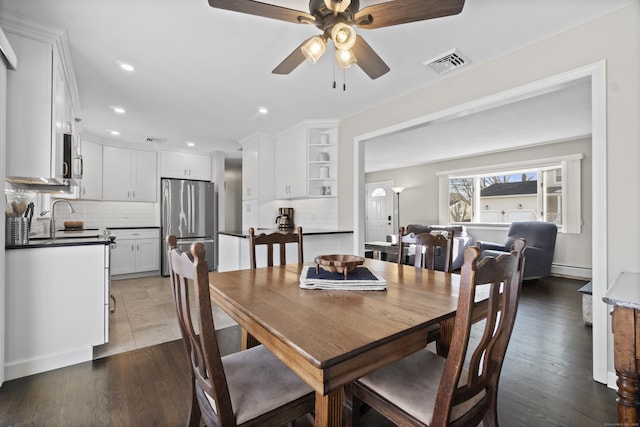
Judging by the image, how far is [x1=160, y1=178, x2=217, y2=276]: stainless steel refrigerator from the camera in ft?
17.5

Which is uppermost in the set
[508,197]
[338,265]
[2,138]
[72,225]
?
[2,138]

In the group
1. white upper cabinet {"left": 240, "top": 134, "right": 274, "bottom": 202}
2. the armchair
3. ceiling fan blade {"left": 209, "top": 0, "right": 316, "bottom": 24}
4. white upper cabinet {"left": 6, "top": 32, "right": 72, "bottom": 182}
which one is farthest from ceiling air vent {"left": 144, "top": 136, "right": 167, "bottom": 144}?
the armchair

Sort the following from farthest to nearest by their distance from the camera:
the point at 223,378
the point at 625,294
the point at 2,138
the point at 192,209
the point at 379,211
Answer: the point at 379,211 → the point at 192,209 → the point at 2,138 → the point at 625,294 → the point at 223,378

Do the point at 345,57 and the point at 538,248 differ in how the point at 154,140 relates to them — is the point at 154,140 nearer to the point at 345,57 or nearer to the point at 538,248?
the point at 345,57

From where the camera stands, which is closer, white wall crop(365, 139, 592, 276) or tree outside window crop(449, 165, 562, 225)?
A: white wall crop(365, 139, 592, 276)

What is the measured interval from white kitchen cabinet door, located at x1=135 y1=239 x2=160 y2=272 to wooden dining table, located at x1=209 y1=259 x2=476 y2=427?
4.47 m

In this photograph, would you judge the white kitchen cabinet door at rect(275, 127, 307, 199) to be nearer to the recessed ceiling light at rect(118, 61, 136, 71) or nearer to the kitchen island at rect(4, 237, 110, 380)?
the recessed ceiling light at rect(118, 61, 136, 71)

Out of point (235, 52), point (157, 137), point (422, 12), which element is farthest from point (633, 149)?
point (157, 137)

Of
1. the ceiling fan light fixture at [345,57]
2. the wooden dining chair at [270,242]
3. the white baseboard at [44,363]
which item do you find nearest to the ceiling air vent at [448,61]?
the ceiling fan light fixture at [345,57]

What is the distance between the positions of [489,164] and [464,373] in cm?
602

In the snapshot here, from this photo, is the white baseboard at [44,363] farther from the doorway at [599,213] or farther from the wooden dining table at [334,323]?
the doorway at [599,213]

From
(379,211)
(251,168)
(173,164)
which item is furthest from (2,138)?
(379,211)

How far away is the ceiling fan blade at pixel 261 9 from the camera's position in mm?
1427

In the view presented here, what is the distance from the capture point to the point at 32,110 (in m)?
2.07
